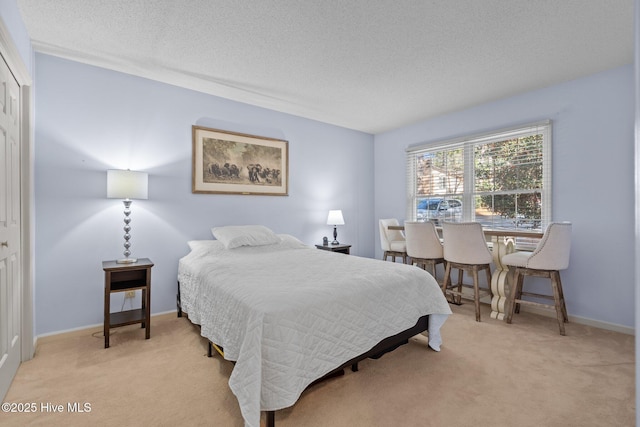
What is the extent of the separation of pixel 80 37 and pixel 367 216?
4.17 meters

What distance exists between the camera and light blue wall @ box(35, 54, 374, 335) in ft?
8.44

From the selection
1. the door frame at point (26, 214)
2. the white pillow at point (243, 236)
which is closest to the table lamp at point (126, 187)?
the door frame at point (26, 214)

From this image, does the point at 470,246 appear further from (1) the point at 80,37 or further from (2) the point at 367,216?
(1) the point at 80,37

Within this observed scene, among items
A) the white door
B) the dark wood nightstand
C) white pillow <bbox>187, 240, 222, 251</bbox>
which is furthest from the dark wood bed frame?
the dark wood nightstand

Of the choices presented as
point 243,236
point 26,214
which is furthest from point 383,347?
point 26,214

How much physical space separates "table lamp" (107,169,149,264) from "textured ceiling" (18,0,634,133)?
1051 mm

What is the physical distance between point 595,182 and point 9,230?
16.0ft

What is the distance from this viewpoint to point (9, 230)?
1899 mm

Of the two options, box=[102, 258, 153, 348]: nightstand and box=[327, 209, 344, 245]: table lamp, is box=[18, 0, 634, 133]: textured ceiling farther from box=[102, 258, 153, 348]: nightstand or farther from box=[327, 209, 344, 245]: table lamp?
box=[102, 258, 153, 348]: nightstand

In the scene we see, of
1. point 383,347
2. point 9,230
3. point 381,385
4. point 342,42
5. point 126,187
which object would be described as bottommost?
point 381,385

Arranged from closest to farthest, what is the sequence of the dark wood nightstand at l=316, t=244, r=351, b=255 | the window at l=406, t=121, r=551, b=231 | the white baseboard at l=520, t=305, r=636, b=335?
the white baseboard at l=520, t=305, r=636, b=335
the window at l=406, t=121, r=551, b=231
the dark wood nightstand at l=316, t=244, r=351, b=255

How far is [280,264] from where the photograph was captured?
2.46 m

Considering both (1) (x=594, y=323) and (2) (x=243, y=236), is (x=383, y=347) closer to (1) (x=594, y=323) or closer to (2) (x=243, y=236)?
(2) (x=243, y=236)

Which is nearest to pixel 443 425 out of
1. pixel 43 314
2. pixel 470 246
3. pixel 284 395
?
pixel 284 395
